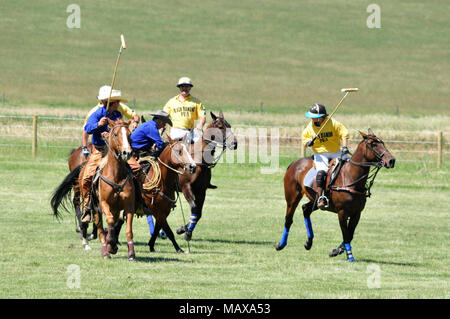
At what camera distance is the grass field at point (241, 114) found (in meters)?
12.9

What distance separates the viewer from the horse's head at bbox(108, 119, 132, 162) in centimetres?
1304

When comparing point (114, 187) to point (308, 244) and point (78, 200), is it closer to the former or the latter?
point (78, 200)

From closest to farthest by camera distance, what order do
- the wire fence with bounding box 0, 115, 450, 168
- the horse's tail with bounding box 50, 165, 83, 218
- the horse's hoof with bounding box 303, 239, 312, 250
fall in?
the horse's tail with bounding box 50, 165, 83, 218 → the horse's hoof with bounding box 303, 239, 312, 250 → the wire fence with bounding box 0, 115, 450, 168

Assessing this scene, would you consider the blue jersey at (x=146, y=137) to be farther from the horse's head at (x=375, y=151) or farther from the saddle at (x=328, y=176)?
the horse's head at (x=375, y=151)

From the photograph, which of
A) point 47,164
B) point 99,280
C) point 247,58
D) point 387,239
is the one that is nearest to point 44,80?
point 247,58

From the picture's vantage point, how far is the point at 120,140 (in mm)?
13188

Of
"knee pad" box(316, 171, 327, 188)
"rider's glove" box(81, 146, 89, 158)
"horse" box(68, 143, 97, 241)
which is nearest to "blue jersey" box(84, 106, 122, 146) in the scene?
"horse" box(68, 143, 97, 241)

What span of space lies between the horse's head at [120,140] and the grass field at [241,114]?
5.57 ft

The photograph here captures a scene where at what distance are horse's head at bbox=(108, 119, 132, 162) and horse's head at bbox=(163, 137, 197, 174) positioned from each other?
4.20 feet

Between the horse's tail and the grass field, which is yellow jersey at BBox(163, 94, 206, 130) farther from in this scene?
the horse's tail

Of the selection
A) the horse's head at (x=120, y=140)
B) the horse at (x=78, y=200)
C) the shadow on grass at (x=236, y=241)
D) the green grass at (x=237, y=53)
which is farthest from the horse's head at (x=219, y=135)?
the green grass at (x=237, y=53)

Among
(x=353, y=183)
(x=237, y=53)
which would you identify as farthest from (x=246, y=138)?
(x=237, y=53)

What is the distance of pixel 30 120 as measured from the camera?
141 ft

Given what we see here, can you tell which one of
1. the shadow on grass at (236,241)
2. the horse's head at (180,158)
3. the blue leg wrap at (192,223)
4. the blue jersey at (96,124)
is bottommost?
the shadow on grass at (236,241)
